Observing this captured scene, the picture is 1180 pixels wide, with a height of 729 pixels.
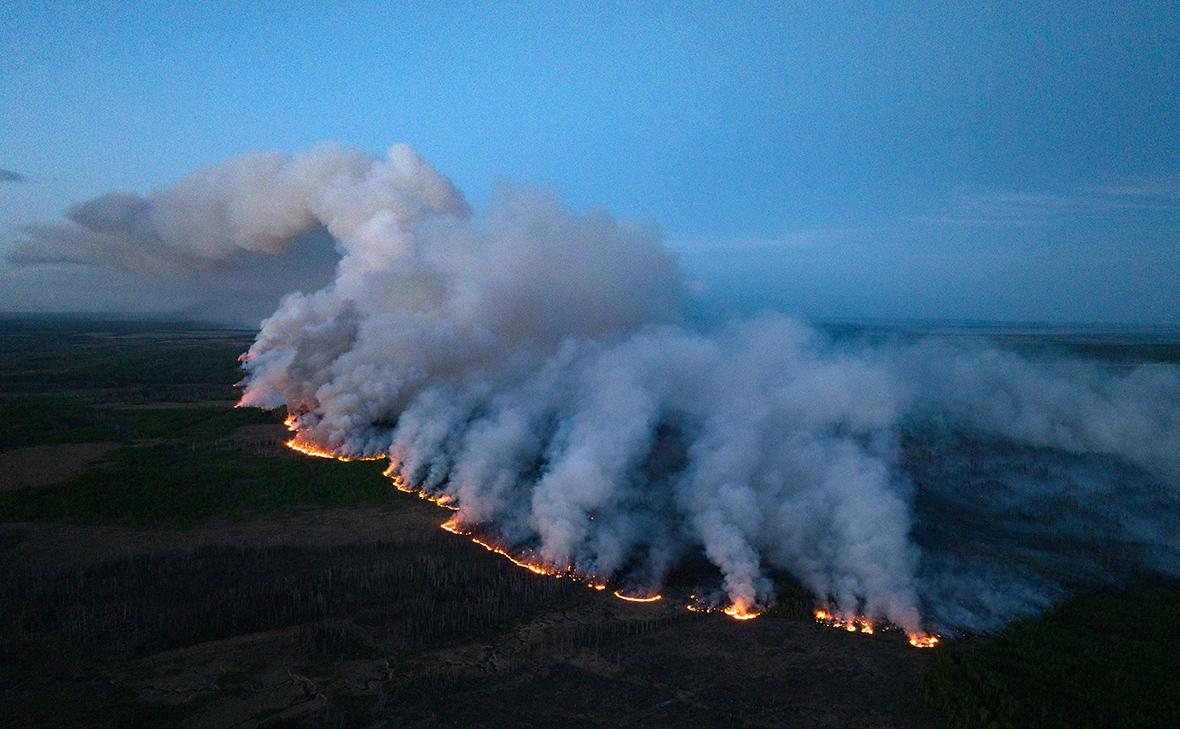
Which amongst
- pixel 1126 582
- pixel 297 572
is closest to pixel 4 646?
pixel 297 572

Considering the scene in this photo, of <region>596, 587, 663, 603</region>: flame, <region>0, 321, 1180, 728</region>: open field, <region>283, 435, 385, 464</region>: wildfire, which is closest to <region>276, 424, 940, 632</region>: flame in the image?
<region>596, 587, 663, 603</region>: flame

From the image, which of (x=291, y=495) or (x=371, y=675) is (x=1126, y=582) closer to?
(x=371, y=675)

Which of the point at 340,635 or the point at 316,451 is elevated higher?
the point at 316,451

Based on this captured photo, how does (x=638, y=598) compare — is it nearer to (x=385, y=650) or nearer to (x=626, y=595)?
(x=626, y=595)

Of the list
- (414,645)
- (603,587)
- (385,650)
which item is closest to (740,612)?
(603,587)

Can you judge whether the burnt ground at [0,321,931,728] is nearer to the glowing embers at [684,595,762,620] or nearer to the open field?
the open field

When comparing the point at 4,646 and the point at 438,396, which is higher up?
the point at 438,396

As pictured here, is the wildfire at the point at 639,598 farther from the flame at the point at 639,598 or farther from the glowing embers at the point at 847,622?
the glowing embers at the point at 847,622

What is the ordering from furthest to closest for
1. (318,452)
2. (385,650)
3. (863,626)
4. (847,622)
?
(318,452), (847,622), (863,626), (385,650)
